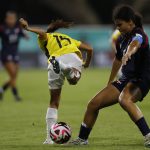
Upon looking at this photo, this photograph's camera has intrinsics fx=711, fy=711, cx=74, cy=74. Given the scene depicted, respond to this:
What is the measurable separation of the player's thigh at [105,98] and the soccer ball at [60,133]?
0.52 metres

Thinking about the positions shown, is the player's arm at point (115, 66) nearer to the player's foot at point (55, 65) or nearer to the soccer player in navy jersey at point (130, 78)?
the soccer player in navy jersey at point (130, 78)

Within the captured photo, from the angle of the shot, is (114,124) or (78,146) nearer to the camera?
(78,146)

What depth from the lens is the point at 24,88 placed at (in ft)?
80.0

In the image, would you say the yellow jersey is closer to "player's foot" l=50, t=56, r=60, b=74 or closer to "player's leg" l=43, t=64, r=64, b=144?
"player's foot" l=50, t=56, r=60, b=74

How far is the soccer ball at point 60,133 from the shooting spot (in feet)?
33.8

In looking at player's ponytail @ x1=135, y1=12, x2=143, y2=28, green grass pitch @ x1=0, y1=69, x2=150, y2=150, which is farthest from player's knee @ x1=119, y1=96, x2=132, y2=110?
player's ponytail @ x1=135, y1=12, x2=143, y2=28

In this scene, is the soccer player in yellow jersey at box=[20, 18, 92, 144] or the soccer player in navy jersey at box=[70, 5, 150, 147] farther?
the soccer player in yellow jersey at box=[20, 18, 92, 144]

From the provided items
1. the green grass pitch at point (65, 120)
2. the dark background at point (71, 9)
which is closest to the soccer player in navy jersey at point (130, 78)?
the green grass pitch at point (65, 120)

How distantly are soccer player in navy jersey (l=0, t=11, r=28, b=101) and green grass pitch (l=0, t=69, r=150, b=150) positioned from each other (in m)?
0.48

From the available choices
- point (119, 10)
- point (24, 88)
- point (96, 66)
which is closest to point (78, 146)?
point (119, 10)

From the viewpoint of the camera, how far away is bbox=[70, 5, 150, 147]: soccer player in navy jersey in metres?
9.93

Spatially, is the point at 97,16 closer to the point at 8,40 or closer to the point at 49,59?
the point at 8,40

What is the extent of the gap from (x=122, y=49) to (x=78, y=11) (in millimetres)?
33791

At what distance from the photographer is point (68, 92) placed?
22.4 metres
